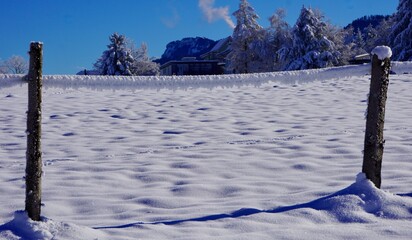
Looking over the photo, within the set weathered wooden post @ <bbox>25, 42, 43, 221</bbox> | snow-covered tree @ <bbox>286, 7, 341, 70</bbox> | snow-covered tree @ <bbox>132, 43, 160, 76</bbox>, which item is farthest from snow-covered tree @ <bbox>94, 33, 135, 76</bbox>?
weathered wooden post @ <bbox>25, 42, 43, 221</bbox>

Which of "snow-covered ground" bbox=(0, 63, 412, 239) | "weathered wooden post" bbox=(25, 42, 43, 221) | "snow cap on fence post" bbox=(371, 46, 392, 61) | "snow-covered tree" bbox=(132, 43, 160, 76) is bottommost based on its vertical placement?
"snow-covered ground" bbox=(0, 63, 412, 239)

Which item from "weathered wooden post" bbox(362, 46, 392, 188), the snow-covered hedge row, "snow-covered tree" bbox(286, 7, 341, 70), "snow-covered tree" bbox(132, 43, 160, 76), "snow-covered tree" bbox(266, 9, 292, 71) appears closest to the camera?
"weathered wooden post" bbox(362, 46, 392, 188)

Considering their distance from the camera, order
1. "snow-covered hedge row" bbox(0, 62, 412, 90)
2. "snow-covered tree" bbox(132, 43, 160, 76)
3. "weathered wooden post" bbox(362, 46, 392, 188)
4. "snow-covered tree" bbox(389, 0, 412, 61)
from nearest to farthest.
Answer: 1. "weathered wooden post" bbox(362, 46, 392, 188)
2. "snow-covered hedge row" bbox(0, 62, 412, 90)
3. "snow-covered tree" bbox(389, 0, 412, 61)
4. "snow-covered tree" bbox(132, 43, 160, 76)

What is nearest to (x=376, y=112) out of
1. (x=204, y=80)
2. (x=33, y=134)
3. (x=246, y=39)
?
(x=33, y=134)

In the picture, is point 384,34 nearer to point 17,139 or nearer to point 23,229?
point 17,139

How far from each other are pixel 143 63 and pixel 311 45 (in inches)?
784

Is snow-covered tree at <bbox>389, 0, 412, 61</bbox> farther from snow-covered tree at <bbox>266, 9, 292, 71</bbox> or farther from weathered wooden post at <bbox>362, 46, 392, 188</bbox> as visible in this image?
weathered wooden post at <bbox>362, 46, 392, 188</bbox>

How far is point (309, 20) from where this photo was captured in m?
32.0

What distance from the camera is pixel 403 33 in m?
29.2

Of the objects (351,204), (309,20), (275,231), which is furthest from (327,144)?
(309,20)

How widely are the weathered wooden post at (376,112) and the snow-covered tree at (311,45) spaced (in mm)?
28040

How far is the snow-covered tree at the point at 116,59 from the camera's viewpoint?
39531 mm

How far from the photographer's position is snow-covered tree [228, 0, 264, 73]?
120ft

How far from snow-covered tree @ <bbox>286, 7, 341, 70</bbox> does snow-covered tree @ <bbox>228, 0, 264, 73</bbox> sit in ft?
15.1
